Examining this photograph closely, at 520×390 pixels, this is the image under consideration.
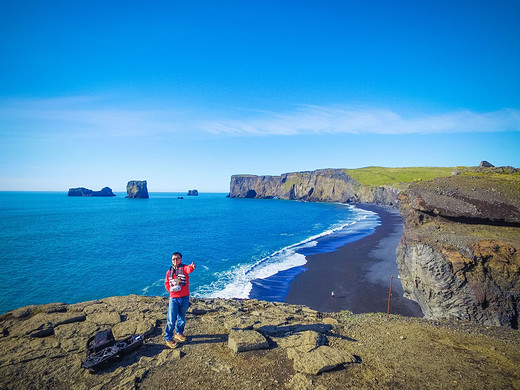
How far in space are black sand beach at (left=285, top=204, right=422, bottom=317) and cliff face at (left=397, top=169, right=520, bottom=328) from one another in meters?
2.56

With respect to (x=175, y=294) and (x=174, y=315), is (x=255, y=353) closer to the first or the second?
(x=174, y=315)

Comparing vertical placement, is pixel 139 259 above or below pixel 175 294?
below

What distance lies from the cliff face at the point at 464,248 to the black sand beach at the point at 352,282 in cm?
256

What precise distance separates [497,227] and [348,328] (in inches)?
577

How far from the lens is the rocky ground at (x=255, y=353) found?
6301 mm

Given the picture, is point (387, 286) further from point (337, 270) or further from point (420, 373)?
point (420, 373)

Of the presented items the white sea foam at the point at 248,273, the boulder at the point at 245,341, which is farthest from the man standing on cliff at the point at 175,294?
the white sea foam at the point at 248,273

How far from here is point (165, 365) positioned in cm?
681

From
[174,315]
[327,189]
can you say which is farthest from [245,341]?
[327,189]

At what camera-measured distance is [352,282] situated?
25891 mm

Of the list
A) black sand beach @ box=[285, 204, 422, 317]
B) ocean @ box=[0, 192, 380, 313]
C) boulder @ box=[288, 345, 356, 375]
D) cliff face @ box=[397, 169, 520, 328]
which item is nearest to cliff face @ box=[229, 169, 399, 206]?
ocean @ box=[0, 192, 380, 313]

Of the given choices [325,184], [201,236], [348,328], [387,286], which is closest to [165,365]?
[348,328]

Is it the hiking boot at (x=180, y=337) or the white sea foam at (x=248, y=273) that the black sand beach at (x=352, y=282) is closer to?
the white sea foam at (x=248, y=273)

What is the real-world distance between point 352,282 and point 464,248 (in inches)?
499
